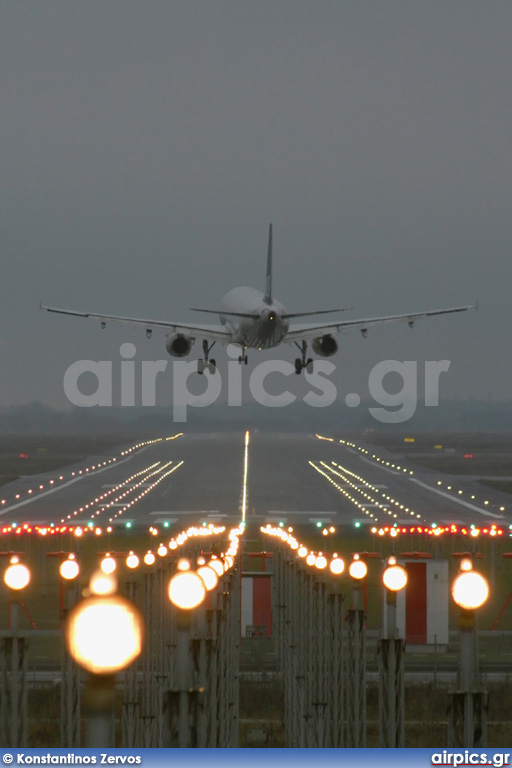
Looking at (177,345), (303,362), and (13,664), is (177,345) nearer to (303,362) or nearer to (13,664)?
(303,362)

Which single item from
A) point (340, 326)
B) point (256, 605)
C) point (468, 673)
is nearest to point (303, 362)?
point (340, 326)

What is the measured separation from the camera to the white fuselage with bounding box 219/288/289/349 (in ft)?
294

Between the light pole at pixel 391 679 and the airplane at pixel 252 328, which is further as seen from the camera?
the airplane at pixel 252 328

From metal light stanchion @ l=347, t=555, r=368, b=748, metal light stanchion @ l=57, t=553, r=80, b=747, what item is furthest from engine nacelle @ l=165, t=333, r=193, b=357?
metal light stanchion @ l=347, t=555, r=368, b=748

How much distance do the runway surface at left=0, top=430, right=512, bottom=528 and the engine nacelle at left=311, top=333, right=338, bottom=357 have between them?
463 inches

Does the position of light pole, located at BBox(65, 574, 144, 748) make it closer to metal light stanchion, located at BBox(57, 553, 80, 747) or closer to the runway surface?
metal light stanchion, located at BBox(57, 553, 80, 747)

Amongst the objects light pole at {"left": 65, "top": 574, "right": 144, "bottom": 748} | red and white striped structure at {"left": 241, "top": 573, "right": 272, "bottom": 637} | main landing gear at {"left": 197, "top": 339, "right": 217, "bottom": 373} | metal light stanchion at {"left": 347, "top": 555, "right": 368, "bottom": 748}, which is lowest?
red and white striped structure at {"left": 241, "top": 573, "right": 272, "bottom": 637}

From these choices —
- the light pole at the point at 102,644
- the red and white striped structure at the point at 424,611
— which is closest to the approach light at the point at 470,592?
the light pole at the point at 102,644

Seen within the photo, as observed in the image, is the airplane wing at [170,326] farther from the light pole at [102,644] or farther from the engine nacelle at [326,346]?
the light pole at [102,644]

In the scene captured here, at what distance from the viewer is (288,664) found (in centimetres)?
3722

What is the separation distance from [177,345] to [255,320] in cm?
761

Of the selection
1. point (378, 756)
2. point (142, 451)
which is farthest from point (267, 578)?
point (142, 451)

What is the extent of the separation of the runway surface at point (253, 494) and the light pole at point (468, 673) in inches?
2576

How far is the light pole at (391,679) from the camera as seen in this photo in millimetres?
18797
